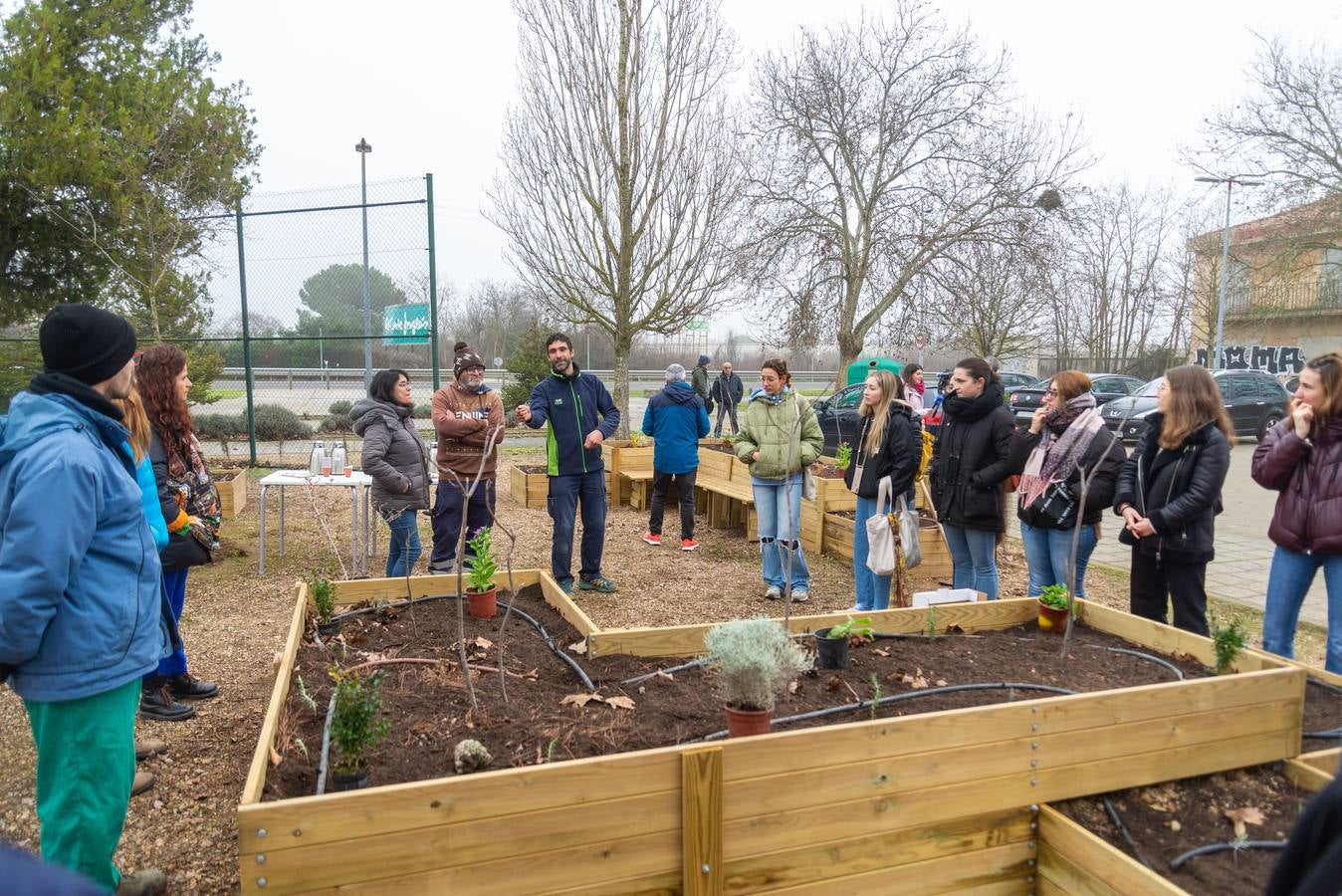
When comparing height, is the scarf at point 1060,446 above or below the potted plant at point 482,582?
above

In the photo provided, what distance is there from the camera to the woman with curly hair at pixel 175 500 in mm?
4133

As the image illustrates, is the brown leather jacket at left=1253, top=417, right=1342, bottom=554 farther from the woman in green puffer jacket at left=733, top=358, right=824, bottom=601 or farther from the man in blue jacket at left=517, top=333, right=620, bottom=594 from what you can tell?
the man in blue jacket at left=517, top=333, right=620, bottom=594

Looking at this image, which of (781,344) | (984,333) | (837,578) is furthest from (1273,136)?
(837,578)

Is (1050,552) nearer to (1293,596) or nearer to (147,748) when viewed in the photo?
(1293,596)

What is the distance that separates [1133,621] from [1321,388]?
4.36 ft

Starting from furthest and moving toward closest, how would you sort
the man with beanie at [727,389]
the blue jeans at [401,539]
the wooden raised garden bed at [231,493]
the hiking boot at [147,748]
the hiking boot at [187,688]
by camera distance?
the man with beanie at [727,389], the wooden raised garden bed at [231,493], the blue jeans at [401,539], the hiking boot at [187,688], the hiking boot at [147,748]

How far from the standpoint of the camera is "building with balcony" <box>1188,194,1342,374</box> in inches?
797

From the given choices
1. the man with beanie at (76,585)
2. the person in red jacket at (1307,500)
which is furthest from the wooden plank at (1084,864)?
the man with beanie at (76,585)

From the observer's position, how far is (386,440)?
5910 mm

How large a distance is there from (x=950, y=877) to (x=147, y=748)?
3.30 m

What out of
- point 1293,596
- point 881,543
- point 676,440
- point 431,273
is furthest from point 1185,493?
point 431,273

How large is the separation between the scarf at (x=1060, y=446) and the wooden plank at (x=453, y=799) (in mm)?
3318

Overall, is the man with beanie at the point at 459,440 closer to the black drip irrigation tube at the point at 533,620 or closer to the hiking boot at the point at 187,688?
the black drip irrigation tube at the point at 533,620

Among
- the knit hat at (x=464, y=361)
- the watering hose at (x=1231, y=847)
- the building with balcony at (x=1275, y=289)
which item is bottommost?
the watering hose at (x=1231, y=847)
